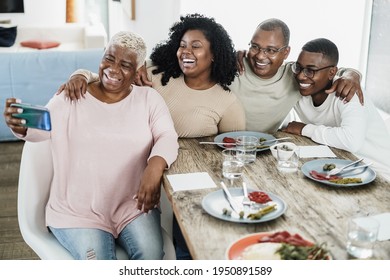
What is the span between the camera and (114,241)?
1730 mm

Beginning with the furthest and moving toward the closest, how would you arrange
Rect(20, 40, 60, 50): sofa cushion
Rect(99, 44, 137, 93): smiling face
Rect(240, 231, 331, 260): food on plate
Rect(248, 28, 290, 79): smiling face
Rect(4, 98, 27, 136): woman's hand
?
Rect(20, 40, 60, 50): sofa cushion → Rect(248, 28, 290, 79): smiling face → Rect(99, 44, 137, 93): smiling face → Rect(4, 98, 27, 136): woman's hand → Rect(240, 231, 331, 260): food on plate

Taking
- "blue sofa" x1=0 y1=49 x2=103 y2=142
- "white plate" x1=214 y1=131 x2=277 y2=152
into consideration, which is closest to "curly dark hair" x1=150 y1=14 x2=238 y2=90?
"white plate" x1=214 y1=131 x2=277 y2=152

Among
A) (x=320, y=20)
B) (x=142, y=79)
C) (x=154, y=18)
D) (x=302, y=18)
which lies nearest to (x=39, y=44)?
(x=154, y=18)

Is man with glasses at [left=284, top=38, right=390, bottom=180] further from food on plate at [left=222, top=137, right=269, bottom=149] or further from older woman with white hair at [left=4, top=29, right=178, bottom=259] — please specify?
older woman with white hair at [left=4, top=29, right=178, bottom=259]

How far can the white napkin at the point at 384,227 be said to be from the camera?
128cm

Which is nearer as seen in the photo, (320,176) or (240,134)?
(320,176)

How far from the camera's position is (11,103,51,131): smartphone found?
158 cm

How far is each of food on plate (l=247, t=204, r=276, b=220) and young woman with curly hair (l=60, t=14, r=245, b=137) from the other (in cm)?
73

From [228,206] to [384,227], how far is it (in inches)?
15.4

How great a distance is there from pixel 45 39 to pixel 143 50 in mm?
4675

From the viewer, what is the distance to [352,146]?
77.2 inches

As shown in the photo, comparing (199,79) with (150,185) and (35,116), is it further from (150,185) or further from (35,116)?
(35,116)

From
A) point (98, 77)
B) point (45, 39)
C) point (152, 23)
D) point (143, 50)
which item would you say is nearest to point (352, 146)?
point (143, 50)
